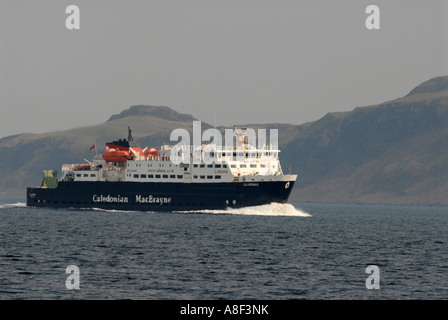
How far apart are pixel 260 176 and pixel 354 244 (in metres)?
27.2

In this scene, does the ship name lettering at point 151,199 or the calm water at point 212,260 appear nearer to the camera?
the calm water at point 212,260

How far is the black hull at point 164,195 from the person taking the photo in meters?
89.9

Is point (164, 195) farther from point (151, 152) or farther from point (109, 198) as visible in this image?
point (151, 152)

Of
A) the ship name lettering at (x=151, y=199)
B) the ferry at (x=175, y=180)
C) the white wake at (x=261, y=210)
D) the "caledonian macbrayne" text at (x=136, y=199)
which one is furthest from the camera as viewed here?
the "caledonian macbrayne" text at (x=136, y=199)

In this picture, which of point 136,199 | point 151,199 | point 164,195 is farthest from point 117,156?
point 164,195

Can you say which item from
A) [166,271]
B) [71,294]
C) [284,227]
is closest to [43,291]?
[71,294]

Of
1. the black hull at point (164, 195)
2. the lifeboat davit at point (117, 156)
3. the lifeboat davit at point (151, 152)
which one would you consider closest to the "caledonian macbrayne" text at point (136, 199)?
the black hull at point (164, 195)

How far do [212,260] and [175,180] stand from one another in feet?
151

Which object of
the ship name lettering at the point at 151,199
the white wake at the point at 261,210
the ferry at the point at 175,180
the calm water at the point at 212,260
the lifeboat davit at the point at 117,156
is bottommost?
the calm water at the point at 212,260

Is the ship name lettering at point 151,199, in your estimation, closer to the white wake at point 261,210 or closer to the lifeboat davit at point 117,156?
the white wake at point 261,210

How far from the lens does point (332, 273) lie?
146ft

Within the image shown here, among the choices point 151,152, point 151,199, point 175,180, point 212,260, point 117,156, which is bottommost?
point 212,260

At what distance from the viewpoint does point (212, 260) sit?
49031 millimetres

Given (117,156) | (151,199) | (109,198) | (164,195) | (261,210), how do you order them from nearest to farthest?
(261,210)
(164,195)
(151,199)
(109,198)
(117,156)
